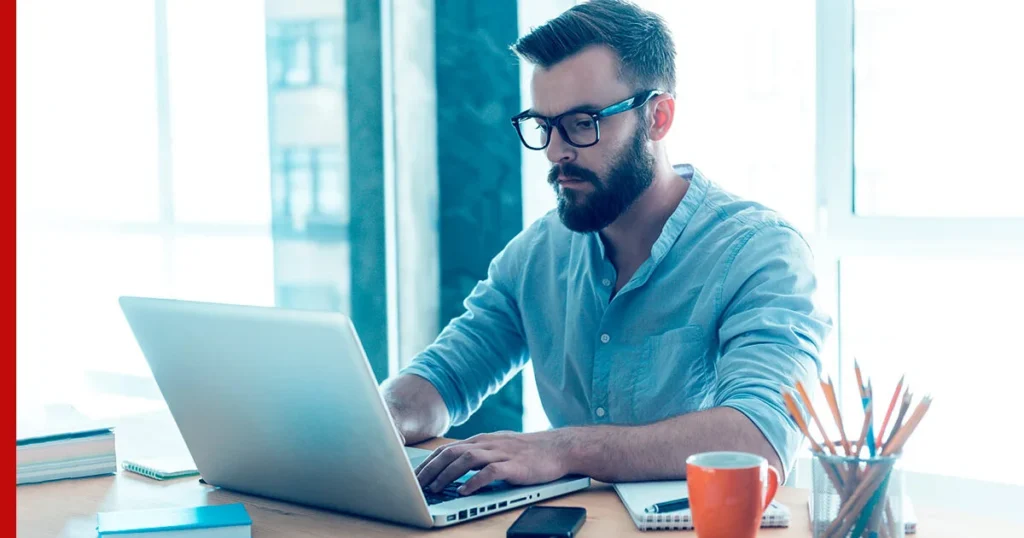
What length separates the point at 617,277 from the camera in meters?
1.75

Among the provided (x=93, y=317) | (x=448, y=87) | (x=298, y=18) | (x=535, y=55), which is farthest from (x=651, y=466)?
(x=93, y=317)

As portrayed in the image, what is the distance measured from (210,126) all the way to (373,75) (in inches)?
36.1

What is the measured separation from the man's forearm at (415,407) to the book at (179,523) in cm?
47

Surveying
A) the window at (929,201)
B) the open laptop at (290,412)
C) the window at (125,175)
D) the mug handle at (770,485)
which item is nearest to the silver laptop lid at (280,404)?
the open laptop at (290,412)

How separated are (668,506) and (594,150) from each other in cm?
77

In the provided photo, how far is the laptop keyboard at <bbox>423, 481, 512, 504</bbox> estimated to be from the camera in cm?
116

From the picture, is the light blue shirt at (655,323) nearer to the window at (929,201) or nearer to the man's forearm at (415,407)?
the man's forearm at (415,407)

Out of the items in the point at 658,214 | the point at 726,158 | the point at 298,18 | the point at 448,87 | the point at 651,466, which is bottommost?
the point at 651,466

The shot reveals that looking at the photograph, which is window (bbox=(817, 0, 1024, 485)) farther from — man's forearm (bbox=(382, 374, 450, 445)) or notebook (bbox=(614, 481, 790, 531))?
notebook (bbox=(614, 481, 790, 531))

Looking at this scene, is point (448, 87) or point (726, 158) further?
point (448, 87)

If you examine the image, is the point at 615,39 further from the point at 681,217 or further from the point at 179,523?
the point at 179,523

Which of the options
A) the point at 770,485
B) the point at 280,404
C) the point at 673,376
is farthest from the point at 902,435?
the point at 673,376

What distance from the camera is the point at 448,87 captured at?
116 inches

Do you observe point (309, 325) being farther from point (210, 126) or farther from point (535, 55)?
point (210, 126)
